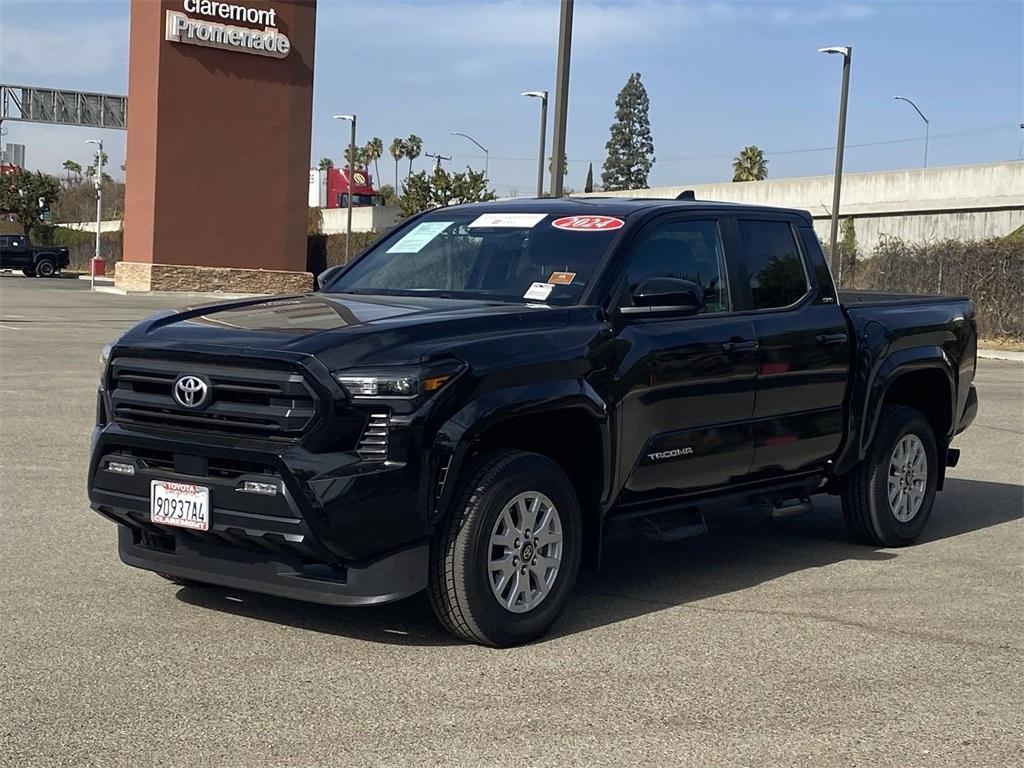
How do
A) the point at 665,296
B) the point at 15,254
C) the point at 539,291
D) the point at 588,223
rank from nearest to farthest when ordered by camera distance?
the point at 665,296
the point at 539,291
the point at 588,223
the point at 15,254

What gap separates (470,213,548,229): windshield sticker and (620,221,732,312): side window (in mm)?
576

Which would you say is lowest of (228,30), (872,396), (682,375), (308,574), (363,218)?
(308,574)

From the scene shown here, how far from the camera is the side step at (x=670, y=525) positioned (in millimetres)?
6527

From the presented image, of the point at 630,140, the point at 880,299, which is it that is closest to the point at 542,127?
the point at 880,299

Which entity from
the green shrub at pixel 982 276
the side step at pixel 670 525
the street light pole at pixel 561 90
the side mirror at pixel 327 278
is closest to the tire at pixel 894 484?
the side step at pixel 670 525

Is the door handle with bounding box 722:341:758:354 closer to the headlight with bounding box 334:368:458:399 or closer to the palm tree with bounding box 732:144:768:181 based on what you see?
the headlight with bounding box 334:368:458:399

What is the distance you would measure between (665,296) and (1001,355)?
23242 mm

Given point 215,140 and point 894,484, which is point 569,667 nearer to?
point 894,484

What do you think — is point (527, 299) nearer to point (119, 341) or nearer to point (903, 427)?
point (119, 341)

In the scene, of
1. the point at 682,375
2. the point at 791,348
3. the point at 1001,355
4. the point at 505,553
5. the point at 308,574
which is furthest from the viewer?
the point at 1001,355

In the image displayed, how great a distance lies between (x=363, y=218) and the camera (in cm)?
7319

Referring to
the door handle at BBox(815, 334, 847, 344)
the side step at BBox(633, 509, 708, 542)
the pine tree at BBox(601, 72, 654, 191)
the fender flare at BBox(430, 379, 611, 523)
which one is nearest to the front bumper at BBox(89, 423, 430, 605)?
the fender flare at BBox(430, 379, 611, 523)

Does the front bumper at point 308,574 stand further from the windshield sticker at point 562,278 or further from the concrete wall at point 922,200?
the concrete wall at point 922,200

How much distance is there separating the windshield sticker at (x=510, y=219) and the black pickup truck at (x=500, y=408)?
1cm
